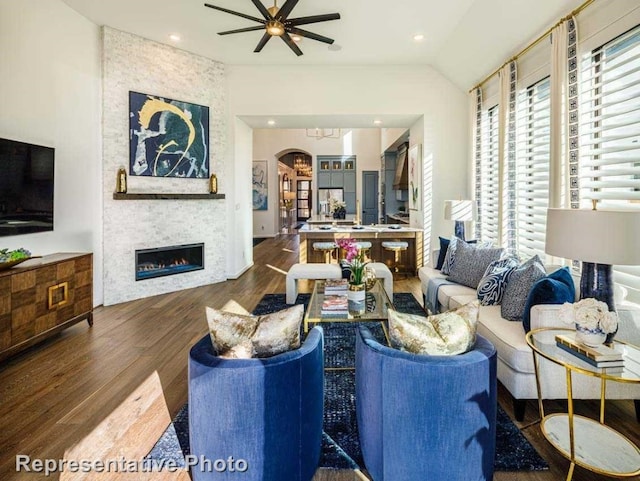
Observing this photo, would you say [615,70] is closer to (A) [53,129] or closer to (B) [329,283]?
(B) [329,283]

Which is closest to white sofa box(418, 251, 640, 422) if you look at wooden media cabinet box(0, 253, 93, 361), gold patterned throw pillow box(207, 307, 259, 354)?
gold patterned throw pillow box(207, 307, 259, 354)

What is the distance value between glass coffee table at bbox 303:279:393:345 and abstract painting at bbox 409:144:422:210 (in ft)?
11.6

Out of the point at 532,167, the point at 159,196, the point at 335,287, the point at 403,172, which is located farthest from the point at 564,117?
the point at 403,172

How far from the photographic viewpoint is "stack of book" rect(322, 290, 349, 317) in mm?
2947

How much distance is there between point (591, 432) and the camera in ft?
6.33

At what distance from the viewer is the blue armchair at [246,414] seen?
150cm

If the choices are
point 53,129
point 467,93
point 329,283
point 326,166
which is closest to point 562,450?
point 329,283

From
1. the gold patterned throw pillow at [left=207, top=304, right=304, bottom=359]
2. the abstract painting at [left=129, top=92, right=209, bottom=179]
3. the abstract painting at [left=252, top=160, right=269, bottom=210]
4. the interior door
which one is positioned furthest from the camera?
the abstract painting at [left=252, top=160, right=269, bottom=210]

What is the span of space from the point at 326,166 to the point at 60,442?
36.8 ft

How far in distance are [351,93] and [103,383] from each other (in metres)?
5.53

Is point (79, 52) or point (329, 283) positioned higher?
point (79, 52)

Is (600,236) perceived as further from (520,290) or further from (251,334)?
(251,334)

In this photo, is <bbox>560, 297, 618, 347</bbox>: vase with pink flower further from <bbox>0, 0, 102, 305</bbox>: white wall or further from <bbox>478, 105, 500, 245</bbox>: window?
<bbox>0, 0, 102, 305</bbox>: white wall

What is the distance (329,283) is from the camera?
13.1 feet
